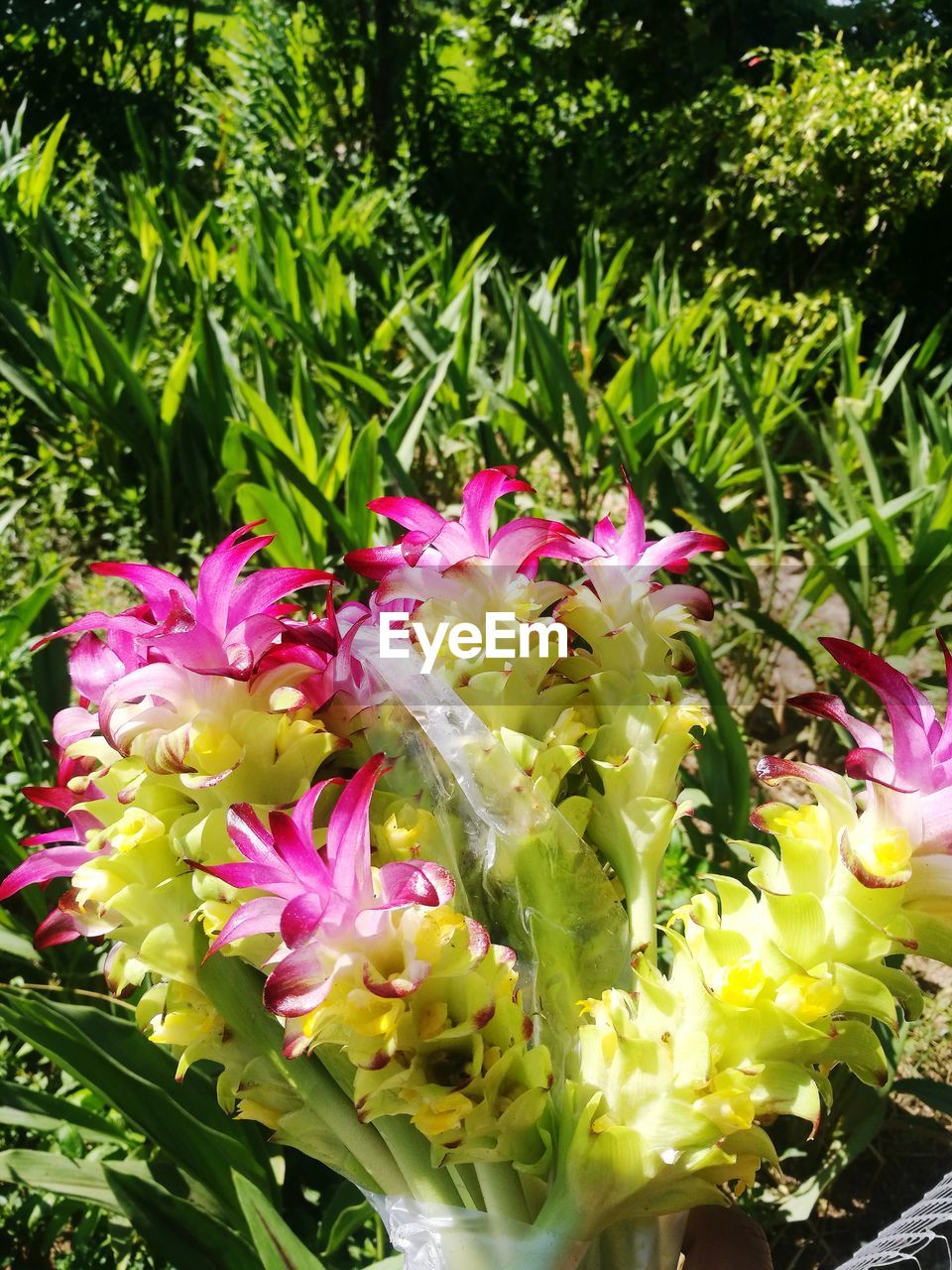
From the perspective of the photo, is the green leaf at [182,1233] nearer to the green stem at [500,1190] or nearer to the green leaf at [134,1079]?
the green leaf at [134,1079]

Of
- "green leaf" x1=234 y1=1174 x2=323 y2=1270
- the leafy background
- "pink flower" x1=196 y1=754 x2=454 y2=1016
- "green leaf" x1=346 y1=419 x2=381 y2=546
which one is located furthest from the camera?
"green leaf" x1=346 y1=419 x2=381 y2=546

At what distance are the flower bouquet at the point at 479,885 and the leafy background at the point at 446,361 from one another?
0.26m

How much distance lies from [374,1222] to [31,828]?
72cm

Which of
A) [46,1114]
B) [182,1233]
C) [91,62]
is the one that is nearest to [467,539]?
[182,1233]

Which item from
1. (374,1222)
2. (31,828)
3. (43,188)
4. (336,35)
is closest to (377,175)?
(336,35)

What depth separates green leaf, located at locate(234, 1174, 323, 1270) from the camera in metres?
0.53

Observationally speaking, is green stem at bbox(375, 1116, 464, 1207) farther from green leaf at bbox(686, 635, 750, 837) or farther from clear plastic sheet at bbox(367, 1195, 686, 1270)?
Answer: green leaf at bbox(686, 635, 750, 837)

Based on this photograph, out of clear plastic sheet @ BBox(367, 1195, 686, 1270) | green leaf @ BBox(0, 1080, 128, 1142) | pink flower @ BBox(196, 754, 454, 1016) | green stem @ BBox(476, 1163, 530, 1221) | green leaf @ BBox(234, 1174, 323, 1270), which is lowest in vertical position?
green leaf @ BBox(0, 1080, 128, 1142)

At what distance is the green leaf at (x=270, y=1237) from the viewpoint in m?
0.53

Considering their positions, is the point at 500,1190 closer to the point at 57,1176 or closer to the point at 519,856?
the point at 519,856

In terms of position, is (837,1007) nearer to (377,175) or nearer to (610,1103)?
(610,1103)

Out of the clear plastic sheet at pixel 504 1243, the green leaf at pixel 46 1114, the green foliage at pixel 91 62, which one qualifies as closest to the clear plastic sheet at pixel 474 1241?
the clear plastic sheet at pixel 504 1243

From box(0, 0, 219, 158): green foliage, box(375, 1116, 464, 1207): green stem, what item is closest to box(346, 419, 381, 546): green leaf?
box(375, 1116, 464, 1207): green stem

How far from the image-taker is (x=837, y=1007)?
0.32 m
